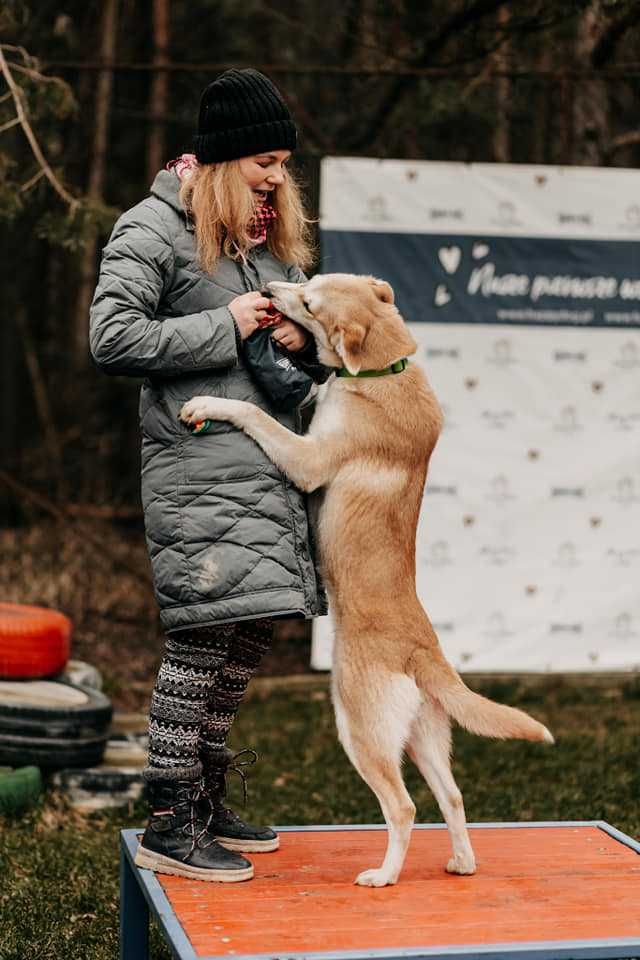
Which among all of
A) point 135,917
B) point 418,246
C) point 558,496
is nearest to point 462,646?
point 558,496

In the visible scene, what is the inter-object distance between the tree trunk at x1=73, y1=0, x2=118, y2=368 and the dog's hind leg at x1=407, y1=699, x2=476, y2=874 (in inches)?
131

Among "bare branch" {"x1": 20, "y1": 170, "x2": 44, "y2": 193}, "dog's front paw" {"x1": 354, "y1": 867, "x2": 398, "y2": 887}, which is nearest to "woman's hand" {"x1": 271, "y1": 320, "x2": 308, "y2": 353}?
"dog's front paw" {"x1": 354, "y1": 867, "x2": 398, "y2": 887}

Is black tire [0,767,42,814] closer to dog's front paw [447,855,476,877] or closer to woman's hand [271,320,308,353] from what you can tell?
dog's front paw [447,855,476,877]

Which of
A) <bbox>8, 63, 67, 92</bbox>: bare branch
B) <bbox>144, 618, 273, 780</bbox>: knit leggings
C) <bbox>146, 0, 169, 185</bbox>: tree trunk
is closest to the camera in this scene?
<bbox>144, 618, 273, 780</bbox>: knit leggings

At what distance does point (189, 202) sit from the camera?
3721 mm

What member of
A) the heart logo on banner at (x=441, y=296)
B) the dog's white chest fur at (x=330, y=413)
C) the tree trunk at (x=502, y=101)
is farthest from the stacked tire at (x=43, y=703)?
the tree trunk at (x=502, y=101)

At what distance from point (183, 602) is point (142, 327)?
2.32 ft

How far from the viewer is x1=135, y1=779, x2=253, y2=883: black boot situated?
369cm

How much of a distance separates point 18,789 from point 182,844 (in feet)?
6.41

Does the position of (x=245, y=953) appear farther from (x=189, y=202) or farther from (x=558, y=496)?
(x=558, y=496)

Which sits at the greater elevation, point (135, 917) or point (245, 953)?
point (245, 953)

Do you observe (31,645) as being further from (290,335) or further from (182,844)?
(290,335)

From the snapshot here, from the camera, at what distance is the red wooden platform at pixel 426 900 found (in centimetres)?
324

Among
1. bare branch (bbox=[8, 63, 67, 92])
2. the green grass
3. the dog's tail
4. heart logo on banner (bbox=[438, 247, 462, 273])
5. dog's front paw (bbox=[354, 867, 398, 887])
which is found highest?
bare branch (bbox=[8, 63, 67, 92])
